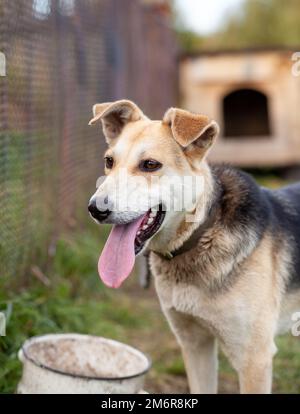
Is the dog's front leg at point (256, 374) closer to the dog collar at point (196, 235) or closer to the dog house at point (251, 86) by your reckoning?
the dog collar at point (196, 235)

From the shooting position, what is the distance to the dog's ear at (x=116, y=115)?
310 cm

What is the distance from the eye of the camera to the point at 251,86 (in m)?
12.8

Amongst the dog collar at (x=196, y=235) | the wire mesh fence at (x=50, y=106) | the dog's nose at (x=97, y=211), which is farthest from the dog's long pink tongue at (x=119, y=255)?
the wire mesh fence at (x=50, y=106)

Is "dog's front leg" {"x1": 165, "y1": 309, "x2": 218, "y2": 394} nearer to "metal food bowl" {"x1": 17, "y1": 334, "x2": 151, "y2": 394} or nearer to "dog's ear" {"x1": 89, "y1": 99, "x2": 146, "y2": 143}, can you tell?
"metal food bowl" {"x1": 17, "y1": 334, "x2": 151, "y2": 394}

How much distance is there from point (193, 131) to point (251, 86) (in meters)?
10.5

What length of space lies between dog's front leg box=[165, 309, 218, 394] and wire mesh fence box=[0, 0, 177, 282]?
1234mm

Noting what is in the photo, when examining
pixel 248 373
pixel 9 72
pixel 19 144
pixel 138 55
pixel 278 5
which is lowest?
pixel 248 373

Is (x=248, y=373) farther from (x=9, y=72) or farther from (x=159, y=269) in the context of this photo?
(x=9, y=72)

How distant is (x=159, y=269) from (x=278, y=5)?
2153 centimetres

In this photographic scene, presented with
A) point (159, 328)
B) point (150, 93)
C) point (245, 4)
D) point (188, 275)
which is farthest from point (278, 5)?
point (188, 275)

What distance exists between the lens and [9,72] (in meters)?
3.57

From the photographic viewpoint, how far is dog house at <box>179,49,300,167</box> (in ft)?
40.4

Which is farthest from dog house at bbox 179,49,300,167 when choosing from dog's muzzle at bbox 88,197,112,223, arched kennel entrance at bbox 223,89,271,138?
dog's muzzle at bbox 88,197,112,223

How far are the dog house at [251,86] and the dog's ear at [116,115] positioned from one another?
29.5ft
